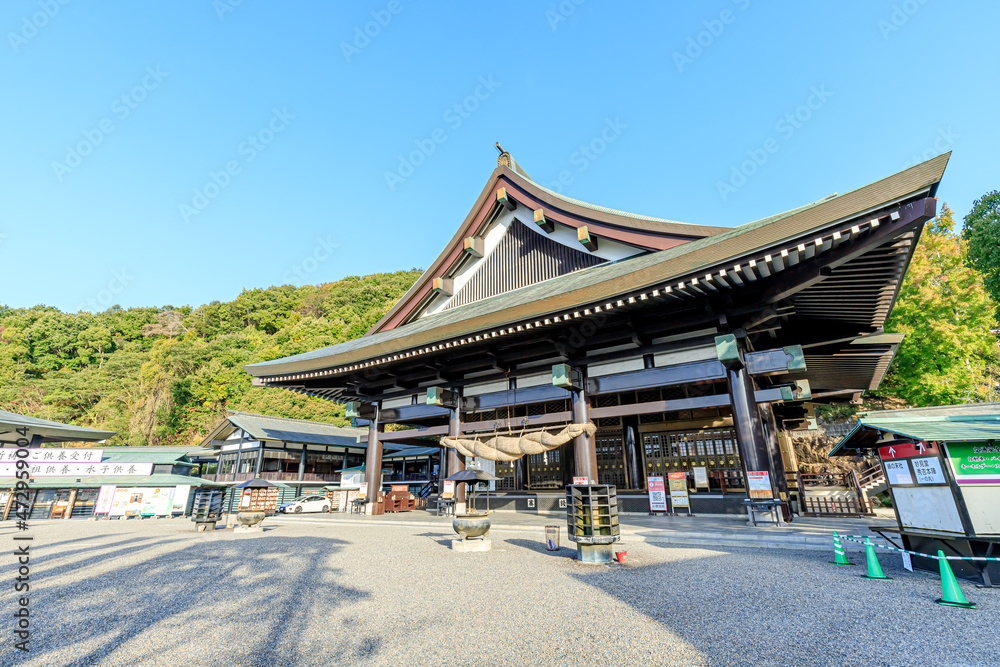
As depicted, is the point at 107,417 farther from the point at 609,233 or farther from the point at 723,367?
the point at 723,367

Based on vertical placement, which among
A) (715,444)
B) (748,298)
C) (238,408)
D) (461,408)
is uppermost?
(238,408)

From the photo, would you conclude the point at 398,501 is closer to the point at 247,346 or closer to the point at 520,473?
the point at 520,473

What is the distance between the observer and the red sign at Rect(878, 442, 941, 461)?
18.6ft

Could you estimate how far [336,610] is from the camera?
4.74 m

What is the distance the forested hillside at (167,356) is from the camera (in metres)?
44.5

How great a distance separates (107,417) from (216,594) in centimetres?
5622

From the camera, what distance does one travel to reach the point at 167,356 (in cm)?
5169

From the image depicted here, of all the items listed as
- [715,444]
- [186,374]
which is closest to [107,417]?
[186,374]

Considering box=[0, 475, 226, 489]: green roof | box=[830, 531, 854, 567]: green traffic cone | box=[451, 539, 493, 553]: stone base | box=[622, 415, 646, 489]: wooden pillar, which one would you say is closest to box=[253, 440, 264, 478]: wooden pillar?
box=[0, 475, 226, 489]: green roof

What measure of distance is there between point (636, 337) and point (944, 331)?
17931mm

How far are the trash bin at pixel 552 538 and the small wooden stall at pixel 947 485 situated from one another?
5.31m

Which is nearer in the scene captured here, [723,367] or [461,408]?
[723,367]

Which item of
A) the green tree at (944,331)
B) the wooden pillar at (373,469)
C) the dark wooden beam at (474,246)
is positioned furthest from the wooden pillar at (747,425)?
the green tree at (944,331)

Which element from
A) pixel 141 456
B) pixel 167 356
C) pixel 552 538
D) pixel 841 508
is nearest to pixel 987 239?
pixel 841 508
